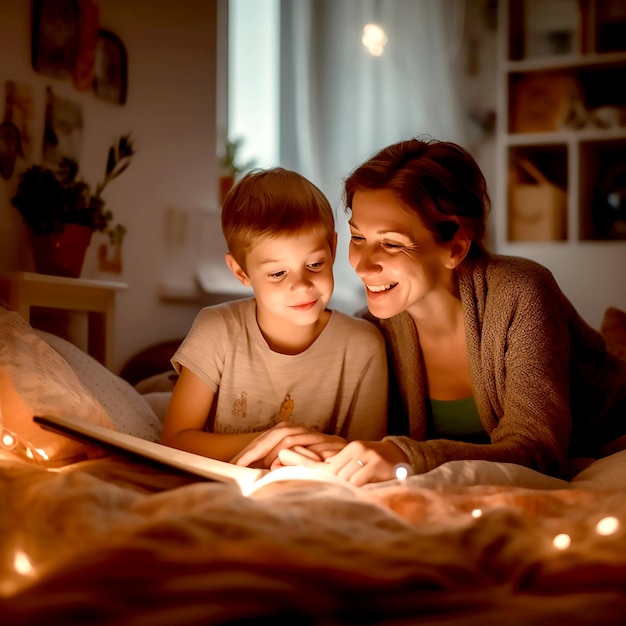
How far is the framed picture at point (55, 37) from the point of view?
7.41ft

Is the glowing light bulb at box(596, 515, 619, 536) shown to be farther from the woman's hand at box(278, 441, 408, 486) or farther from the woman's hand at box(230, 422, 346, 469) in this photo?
the woman's hand at box(230, 422, 346, 469)

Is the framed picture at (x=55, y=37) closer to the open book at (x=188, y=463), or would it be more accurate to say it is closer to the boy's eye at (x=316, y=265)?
the boy's eye at (x=316, y=265)

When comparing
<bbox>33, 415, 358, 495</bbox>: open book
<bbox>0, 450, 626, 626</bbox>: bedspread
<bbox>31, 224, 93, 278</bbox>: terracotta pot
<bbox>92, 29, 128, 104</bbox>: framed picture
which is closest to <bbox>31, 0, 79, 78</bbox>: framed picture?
<bbox>92, 29, 128, 104</bbox>: framed picture

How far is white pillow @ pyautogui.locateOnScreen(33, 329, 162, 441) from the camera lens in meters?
1.58

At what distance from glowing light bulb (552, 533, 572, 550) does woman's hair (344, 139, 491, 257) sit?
0.79m

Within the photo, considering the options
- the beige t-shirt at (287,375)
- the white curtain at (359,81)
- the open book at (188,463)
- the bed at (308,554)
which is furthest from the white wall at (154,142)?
the bed at (308,554)

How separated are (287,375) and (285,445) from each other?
336 mm

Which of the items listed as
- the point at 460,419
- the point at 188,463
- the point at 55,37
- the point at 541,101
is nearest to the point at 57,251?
the point at 55,37

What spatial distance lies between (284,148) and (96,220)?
5.00ft

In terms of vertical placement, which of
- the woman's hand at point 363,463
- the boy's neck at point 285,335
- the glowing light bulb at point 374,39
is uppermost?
the glowing light bulb at point 374,39

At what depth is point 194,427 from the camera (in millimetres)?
1472

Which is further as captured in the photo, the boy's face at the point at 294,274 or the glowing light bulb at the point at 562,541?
the boy's face at the point at 294,274

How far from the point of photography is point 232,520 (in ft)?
2.22

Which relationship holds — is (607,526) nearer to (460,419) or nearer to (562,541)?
(562,541)
